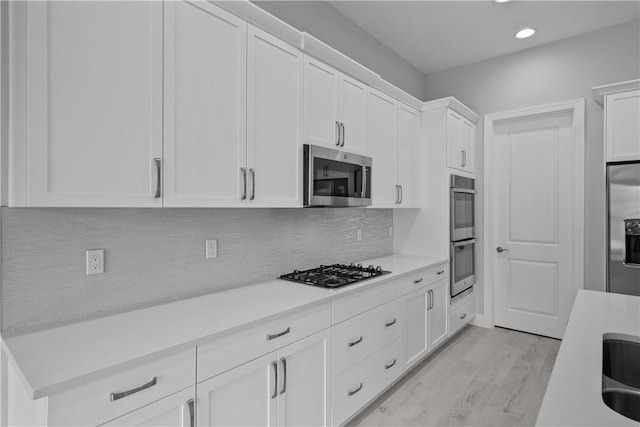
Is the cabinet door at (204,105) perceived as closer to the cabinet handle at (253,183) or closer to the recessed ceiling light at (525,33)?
the cabinet handle at (253,183)

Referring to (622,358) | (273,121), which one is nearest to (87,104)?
(273,121)

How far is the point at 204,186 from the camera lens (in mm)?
1638

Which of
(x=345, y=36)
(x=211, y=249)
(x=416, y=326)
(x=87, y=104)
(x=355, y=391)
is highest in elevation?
(x=345, y=36)

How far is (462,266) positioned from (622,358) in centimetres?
223

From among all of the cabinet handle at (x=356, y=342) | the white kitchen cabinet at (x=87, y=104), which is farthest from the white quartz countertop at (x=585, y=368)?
the white kitchen cabinet at (x=87, y=104)

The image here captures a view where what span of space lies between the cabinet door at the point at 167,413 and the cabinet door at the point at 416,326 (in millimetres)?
1782

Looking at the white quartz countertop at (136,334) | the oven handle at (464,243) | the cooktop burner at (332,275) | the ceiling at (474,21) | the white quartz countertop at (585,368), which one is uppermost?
the ceiling at (474,21)

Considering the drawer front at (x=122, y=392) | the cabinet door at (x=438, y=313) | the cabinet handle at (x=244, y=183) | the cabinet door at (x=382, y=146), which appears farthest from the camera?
the cabinet door at (x=438, y=313)

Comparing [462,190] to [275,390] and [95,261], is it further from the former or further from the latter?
[95,261]

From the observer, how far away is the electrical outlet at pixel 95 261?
151cm

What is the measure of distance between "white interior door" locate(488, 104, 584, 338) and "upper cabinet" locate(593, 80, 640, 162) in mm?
538

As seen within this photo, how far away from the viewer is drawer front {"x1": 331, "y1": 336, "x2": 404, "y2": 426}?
2004 millimetres

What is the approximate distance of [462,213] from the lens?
3619 mm

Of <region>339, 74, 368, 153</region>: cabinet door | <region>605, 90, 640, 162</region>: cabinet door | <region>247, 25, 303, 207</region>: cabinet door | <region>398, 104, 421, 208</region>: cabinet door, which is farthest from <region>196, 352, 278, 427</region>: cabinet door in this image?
<region>605, 90, 640, 162</region>: cabinet door
